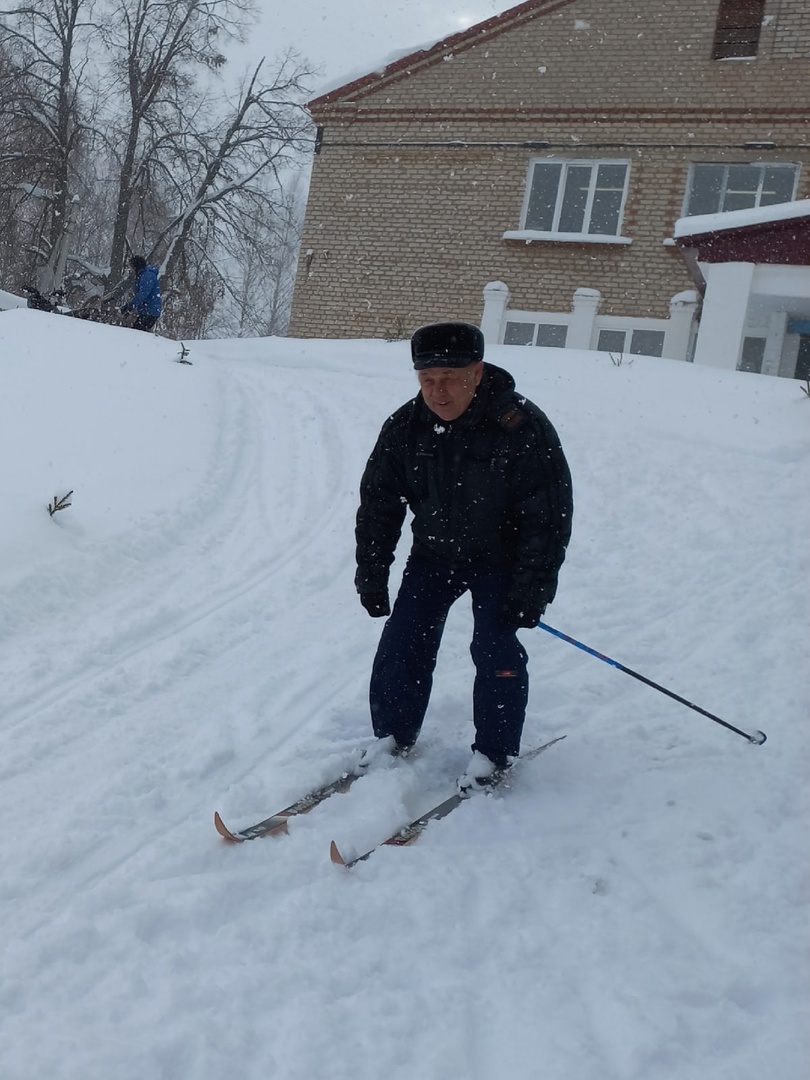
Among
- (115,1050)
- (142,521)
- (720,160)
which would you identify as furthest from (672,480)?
(720,160)

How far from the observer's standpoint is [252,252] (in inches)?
977

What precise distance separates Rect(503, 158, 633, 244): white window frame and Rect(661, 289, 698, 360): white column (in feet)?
4.72

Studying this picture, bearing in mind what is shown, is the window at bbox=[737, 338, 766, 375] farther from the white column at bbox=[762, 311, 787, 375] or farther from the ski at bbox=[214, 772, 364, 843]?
the ski at bbox=[214, 772, 364, 843]

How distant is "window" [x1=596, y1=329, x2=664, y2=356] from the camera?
50.9 ft

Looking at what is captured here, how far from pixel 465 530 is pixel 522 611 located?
0.35 metres

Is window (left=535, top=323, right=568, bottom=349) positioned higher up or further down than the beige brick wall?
further down

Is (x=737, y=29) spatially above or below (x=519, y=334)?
above

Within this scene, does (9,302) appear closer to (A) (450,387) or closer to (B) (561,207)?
(B) (561,207)

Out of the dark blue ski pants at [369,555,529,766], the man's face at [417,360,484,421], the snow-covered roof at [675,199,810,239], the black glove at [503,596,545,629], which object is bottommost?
the dark blue ski pants at [369,555,529,766]

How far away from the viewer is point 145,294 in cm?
1459

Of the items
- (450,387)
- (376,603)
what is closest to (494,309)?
(376,603)

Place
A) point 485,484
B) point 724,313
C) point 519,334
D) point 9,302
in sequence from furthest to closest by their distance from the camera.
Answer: point 9,302, point 519,334, point 724,313, point 485,484

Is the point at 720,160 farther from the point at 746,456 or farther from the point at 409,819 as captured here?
the point at 409,819

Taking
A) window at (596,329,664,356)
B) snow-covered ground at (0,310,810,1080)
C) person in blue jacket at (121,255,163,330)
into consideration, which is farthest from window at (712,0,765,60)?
snow-covered ground at (0,310,810,1080)
